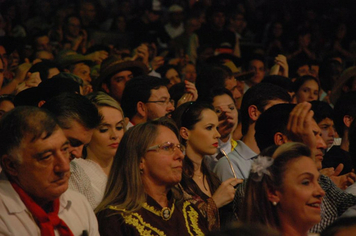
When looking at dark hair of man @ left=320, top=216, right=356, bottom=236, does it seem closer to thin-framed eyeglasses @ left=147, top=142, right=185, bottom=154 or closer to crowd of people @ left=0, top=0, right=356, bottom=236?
crowd of people @ left=0, top=0, right=356, bottom=236

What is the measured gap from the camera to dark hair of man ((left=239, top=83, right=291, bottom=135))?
560 centimetres

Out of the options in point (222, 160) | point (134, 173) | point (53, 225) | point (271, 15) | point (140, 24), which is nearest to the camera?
point (53, 225)

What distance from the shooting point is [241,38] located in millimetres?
12898

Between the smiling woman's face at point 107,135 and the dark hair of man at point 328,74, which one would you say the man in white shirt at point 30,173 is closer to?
the smiling woman's face at point 107,135

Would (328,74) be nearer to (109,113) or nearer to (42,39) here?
(42,39)

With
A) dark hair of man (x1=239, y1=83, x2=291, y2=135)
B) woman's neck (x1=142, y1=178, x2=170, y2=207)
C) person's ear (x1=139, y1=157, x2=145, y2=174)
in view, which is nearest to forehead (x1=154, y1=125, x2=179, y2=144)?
person's ear (x1=139, y1=157, x2=145, y2=174)

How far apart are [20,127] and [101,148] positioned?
1.42 meters

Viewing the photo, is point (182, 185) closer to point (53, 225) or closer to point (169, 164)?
point (169, 164)

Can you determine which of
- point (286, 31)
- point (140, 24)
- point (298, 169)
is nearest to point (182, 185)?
point (298, 169)

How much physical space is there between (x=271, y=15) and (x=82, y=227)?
451 inches

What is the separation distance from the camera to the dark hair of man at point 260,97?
220 inches

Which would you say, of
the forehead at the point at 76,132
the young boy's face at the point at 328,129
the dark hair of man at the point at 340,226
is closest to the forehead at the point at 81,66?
the young boy's face at the point at 328,129

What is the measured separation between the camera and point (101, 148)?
452 centimetres

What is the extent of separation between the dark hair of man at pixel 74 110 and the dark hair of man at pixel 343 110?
250 centimetres
